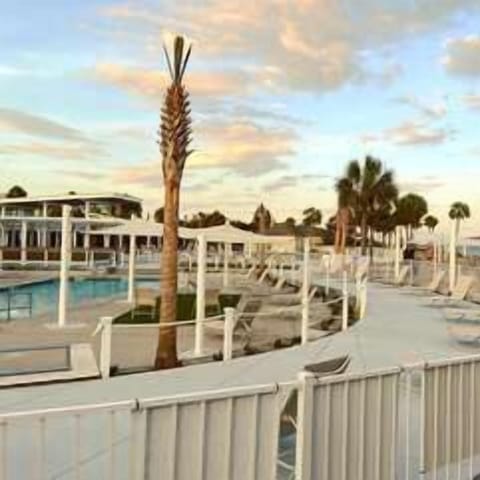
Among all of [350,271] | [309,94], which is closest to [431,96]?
[309,94]

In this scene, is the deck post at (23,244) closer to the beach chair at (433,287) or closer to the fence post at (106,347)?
the beach chair at (433,287)

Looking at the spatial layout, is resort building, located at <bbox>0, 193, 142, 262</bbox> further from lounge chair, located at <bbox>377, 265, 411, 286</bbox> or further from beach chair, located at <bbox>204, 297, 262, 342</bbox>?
beach chair, located at <bbox>204, 297, 262, 342</bbox>

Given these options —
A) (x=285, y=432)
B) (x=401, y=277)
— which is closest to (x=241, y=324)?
(x=285, y=432)

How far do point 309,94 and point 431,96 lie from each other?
4.17 metres

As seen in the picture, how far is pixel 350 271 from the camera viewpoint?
108 ft

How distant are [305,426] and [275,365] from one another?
6.52 m

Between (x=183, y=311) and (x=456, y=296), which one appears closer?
(x=183, y=311)

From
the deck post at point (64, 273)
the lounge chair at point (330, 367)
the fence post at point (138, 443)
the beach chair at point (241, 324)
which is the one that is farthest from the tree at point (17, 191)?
the fence post at point (138, 443)

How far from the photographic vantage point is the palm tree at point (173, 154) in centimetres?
1193

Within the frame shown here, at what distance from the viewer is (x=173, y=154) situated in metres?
12.1

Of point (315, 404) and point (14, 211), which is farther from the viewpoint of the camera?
point (14, 211)

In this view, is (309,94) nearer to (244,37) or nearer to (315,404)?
(244,37)

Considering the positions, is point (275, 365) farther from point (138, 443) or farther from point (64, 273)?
point (64, 273)

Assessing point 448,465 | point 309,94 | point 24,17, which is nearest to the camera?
point 448,465
